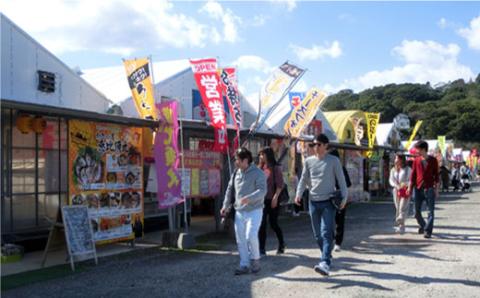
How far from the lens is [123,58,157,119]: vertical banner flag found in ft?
32.9

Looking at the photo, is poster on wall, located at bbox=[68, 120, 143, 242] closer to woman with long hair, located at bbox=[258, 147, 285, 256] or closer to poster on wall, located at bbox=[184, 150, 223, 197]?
poster on wall, located at bbox=[184, 150, 223, 197]

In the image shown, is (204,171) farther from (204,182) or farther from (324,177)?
(324,177)

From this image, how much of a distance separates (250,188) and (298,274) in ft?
4.45

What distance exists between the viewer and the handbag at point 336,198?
6723 millimetres

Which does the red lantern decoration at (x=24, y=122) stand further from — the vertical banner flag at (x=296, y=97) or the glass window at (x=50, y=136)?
the vertical banner flag at (x=296, y=97)

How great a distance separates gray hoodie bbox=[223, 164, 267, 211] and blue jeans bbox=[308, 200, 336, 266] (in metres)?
0.73

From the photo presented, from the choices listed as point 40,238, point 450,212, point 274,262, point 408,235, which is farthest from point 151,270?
point 450,212

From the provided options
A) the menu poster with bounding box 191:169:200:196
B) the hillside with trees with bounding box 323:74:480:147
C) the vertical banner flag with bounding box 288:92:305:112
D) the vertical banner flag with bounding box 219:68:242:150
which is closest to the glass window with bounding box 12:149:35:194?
the menu poster with bounding box 191:169:200:196

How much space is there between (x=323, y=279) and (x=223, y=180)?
5512 millimetres

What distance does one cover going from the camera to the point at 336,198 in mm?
6730

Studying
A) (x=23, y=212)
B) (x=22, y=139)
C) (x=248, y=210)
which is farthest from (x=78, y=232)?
(x=248, y=210)

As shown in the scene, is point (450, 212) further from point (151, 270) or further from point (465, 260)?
point (151, 270)

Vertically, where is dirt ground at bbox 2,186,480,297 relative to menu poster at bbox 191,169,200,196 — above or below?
below

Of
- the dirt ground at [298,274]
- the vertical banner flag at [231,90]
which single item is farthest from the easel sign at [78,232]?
the vertical banner flag at [231,90]
